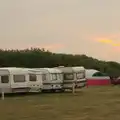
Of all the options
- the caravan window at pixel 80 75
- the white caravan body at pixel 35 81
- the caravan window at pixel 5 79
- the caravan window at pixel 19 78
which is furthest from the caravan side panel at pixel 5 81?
the caravan window at pixel 80 75

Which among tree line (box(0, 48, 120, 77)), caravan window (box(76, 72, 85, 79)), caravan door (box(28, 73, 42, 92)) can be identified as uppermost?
Result: tree line (box(0, 48, 120, 77))

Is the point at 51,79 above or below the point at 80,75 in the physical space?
below

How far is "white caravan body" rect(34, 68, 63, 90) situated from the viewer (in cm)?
3444

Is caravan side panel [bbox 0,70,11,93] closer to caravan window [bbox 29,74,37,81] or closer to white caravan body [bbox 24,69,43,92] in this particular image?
white caravan body [bbox 24,69,43,92]

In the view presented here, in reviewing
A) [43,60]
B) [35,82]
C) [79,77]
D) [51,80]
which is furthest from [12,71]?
[43,60]

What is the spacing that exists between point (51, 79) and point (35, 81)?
1.96 metres

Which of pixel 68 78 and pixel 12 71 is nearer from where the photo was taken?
pixel 12 71

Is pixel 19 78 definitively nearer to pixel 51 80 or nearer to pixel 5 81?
pixel 5 81

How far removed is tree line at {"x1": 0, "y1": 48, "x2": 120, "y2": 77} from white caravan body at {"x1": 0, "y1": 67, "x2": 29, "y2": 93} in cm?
4711

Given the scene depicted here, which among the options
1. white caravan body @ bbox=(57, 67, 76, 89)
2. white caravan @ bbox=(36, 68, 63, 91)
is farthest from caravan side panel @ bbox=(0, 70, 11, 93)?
white caravan body @ bbox=(57, 67, 76, 89)

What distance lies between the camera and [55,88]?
34750 mm

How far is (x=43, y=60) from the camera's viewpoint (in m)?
87.2

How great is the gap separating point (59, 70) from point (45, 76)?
1.96 m

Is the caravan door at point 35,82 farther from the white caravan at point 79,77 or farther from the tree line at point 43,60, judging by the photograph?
the tree line at point 43,60
